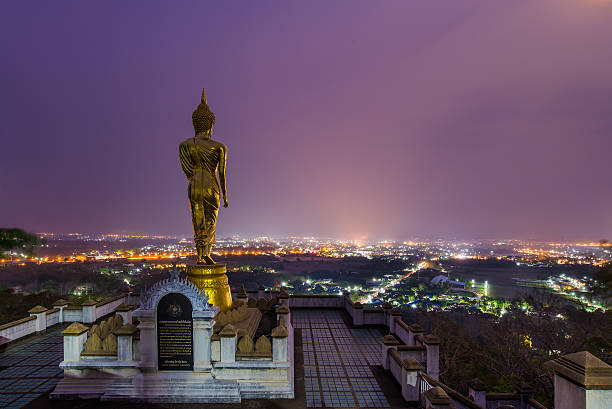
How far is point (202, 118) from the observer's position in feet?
43.0

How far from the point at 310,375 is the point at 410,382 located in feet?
11.4

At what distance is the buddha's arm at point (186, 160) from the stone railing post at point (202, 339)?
6248 millimetres

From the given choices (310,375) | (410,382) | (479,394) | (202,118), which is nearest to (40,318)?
(202,118)

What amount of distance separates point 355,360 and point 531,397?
225 inches

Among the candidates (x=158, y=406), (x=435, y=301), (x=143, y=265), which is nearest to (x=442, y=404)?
(x=158, y=406)

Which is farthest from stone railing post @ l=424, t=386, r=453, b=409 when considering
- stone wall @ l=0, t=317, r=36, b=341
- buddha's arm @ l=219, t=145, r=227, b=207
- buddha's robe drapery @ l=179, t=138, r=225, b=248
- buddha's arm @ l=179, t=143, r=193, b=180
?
stone wall @ l=0, t=317, r=36, b=341

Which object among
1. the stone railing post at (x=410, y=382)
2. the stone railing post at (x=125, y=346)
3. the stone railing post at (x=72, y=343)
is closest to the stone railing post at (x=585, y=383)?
the stone railing post at (x=410, y=382)

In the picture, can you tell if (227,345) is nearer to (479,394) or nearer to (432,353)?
(432,353)

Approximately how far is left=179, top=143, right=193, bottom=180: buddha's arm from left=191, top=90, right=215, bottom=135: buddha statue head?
1.07 meters

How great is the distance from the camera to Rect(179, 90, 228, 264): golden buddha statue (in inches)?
497

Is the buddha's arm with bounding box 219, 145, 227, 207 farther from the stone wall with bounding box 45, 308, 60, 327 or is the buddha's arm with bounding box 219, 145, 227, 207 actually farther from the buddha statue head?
the stone wall with bounding box 45, 308, 60, 327

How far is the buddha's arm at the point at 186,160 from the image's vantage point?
1265cm

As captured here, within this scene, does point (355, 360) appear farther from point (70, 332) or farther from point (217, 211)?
point (70, 332)

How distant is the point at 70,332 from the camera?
8.87 metres
